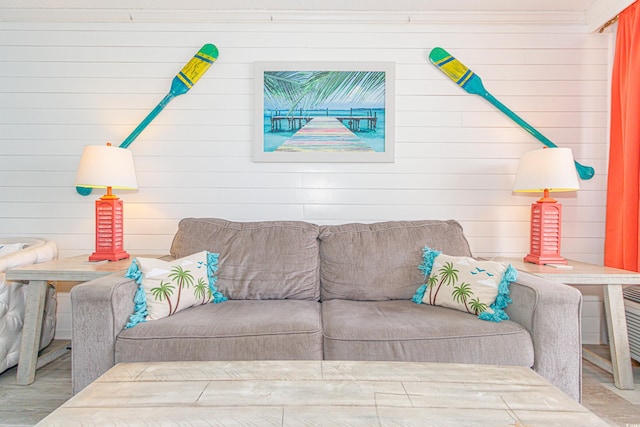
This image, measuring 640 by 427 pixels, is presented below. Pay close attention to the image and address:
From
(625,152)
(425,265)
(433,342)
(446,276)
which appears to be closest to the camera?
(433,342)

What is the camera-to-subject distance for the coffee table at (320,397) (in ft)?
2.92

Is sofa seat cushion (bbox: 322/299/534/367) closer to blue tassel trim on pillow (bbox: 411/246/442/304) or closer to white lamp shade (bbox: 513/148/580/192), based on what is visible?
blue tassel trim on pillow (bbox: 411/246/442/304)

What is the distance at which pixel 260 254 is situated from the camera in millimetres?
2090

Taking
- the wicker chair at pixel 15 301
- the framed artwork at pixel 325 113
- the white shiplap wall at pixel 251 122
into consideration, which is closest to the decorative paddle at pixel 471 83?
the white shiplap wall at pixel 251 122

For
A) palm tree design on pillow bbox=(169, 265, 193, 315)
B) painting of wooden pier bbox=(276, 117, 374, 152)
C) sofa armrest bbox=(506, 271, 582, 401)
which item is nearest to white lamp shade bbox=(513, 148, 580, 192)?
sofa armrest bbox=(506, 271, 582, 401)

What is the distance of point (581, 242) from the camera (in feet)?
8.28

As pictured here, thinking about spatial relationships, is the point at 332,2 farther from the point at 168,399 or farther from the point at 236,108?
the point at 168,399

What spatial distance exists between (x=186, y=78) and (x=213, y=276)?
1.38 metres

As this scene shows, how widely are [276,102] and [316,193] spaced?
694 millimetres

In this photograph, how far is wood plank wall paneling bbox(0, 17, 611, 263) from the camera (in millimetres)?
2506

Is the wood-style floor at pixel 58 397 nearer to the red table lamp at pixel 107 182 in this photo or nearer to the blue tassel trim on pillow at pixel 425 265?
the red table lamp at pixel 107 182

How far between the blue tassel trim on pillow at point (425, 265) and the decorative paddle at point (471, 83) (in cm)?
119

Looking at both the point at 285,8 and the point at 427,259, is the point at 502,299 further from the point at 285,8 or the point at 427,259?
the point at 285,8

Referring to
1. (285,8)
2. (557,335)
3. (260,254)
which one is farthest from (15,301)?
(557,335)
